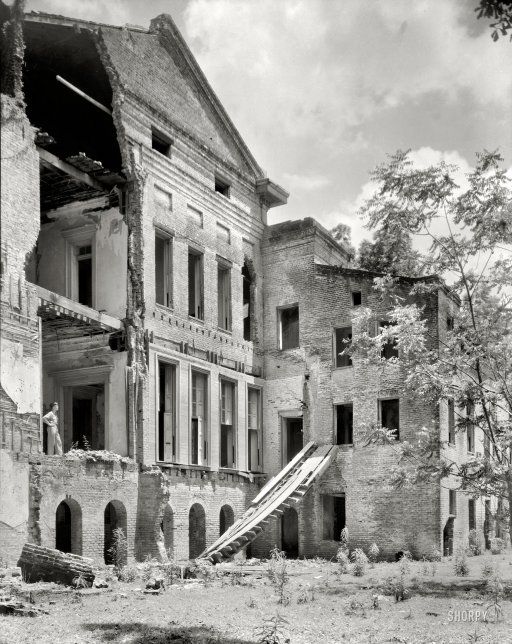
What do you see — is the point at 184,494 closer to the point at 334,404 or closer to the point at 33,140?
the point at 334,404

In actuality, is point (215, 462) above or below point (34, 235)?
below

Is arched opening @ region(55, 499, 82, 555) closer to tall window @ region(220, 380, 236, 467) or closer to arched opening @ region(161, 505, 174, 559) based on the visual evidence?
arched opening @ region(161, 505, 174, 559)

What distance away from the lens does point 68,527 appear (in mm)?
22031

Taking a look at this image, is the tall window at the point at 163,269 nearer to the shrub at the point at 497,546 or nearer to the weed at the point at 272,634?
the shrub at the point at 497,546

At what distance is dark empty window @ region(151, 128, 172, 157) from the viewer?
23.0 m

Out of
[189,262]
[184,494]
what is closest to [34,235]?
[189,262]

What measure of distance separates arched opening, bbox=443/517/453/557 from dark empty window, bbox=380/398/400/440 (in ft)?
9.30

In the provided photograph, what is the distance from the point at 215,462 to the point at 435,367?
847 cm

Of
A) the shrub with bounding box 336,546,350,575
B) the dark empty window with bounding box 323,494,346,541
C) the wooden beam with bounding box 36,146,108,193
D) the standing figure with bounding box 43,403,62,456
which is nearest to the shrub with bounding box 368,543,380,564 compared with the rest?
the shrub with bounding box 336,546,350,575

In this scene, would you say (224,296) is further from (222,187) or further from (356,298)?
(356,298)

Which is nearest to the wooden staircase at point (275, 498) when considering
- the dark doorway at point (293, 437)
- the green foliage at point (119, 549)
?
the dark doorway at point (293, 437)

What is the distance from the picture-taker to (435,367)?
17172mm

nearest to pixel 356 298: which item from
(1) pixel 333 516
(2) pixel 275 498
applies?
(1) pixel 333 516

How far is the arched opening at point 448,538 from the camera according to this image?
923 inches
